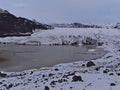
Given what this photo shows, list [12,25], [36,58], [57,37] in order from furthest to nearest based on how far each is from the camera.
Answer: [12,25] → [57,37] → [36,58]

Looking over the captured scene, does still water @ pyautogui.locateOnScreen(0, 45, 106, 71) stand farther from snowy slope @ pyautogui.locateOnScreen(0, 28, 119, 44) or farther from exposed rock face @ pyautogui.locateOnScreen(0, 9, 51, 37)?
exposed rock face @ pyautogui.locateOnScreen(0, 9, 51, 37)

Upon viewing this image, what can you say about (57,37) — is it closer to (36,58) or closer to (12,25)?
(12,25)

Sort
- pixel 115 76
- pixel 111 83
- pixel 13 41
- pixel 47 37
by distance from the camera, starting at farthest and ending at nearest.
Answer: pixel 47 37
pixel 13 41
pixel 115 76
pixel 111 83

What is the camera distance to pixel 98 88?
624 inches

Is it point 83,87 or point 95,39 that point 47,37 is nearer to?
point 95,39

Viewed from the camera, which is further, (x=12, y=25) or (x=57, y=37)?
(x=12, y=25)

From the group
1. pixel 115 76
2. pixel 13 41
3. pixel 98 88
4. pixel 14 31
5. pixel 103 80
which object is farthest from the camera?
pixel 14 31

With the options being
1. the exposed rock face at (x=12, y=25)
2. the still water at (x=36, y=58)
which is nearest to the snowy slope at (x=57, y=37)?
the exposed rock face at (x=12, y=25)

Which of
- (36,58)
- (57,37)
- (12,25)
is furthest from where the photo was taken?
(12,25)

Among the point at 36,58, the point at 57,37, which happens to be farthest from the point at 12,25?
the point at 36,58

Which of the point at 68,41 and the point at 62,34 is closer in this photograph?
the point at 68,41

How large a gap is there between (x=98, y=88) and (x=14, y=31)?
5565 inches

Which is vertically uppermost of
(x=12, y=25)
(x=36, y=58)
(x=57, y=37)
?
(x=36, y=58)

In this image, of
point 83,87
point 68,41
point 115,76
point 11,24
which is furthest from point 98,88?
point 11,24
